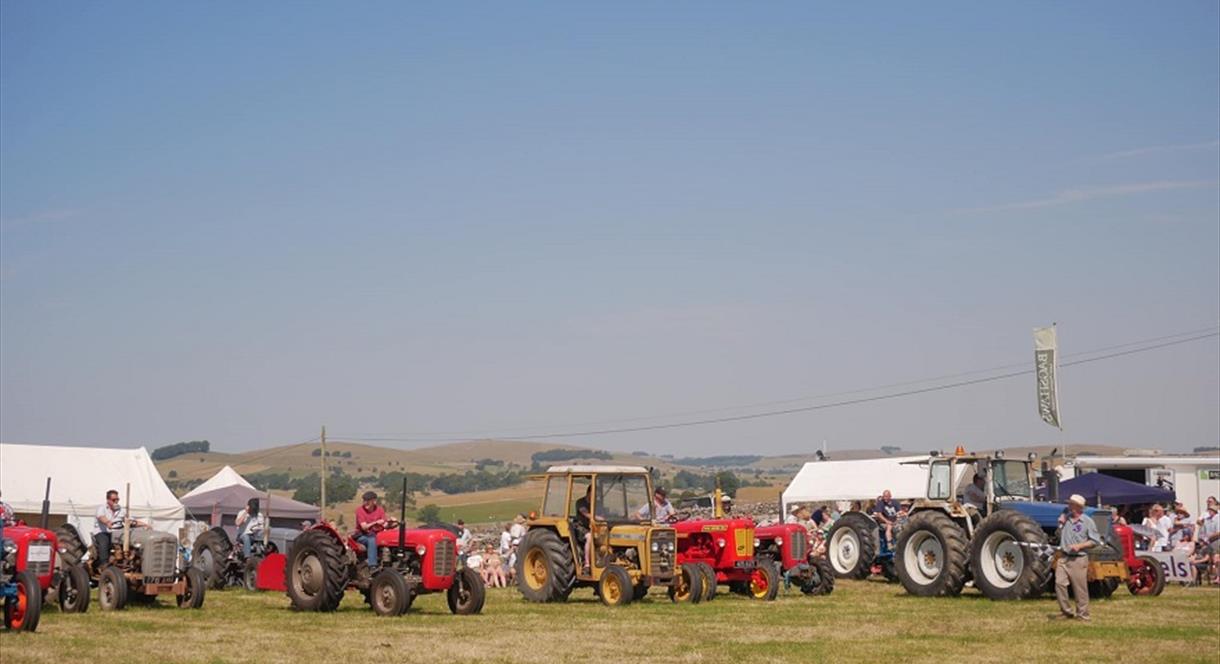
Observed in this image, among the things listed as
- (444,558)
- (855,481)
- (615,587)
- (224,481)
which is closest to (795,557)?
(615,587)

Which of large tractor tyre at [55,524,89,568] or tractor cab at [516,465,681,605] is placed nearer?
large tractor tyre at [55,524,89,568]

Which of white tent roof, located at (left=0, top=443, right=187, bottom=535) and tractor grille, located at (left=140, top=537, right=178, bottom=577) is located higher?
white tent roof, located at (left=0, top=443, right=187, bottom=535)

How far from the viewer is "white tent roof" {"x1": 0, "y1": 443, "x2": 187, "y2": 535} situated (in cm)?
2780

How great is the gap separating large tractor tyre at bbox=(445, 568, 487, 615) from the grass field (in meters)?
0.20

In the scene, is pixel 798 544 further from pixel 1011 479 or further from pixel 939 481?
pixel 1011 479

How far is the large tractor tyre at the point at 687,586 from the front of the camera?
19266 mm

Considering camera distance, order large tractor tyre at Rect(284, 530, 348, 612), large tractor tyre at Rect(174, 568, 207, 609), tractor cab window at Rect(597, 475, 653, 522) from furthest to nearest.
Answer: tractor cab window at Rect(597, 475, 653, 522)
large tractor tyre at Rect(174, 568, 207, 609)
large tractor tyre at Rect(284, 530, 348, 612)

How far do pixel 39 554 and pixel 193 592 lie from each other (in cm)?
270

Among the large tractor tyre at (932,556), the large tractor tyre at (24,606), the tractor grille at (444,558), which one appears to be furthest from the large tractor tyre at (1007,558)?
the large tractor tyre at (24,606)

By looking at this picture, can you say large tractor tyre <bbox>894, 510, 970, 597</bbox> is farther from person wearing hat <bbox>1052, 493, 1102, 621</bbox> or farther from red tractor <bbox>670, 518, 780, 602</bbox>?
person wearing hat <bbox>1052, 493, 1102, 621</bbox>

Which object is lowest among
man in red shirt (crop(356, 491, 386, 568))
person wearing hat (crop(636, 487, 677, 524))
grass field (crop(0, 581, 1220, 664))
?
grass field (crop(0, 581, 1220, 664))

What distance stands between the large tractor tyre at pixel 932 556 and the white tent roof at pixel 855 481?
40.4 ft

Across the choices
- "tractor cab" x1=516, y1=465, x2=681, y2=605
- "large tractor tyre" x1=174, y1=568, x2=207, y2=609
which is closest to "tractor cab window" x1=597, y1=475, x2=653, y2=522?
"tractor cab" x1=516, y1=465, x2=681, y2=605

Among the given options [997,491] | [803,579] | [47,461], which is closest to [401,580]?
[803,579]
